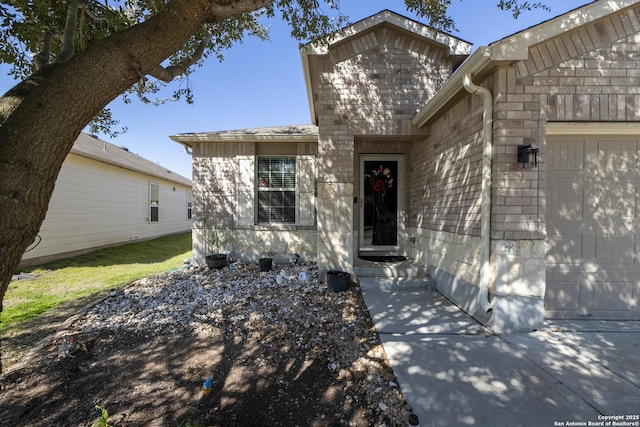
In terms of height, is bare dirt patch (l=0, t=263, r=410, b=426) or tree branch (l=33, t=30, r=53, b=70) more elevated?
tree branch (l=33, t=30, r=53, b=70)

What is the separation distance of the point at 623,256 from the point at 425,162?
10.1 ft

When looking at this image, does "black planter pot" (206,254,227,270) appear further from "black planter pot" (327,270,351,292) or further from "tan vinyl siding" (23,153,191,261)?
"tan vinyl siding" (23,153,191,261)

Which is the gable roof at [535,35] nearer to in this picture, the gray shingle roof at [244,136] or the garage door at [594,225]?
the garage door at [594,225]

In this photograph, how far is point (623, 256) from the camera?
374cm

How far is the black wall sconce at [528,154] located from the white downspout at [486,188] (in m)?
0.33

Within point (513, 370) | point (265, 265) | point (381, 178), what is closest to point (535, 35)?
point (381, 178)

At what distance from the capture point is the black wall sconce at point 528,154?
3.30 metres

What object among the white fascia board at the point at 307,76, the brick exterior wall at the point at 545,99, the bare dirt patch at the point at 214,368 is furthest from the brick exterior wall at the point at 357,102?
the brick exterior wall at the point at 545,99

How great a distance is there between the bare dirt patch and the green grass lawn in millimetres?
975

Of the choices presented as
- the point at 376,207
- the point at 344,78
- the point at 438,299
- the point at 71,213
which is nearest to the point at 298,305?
the point at 438,299

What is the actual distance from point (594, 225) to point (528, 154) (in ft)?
5.14

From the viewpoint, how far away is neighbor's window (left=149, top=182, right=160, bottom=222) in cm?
1302

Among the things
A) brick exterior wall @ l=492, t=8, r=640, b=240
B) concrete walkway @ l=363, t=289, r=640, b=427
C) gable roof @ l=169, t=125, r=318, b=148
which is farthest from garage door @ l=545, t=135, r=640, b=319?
gable roof @ l=169, t=125, r=318, b=148

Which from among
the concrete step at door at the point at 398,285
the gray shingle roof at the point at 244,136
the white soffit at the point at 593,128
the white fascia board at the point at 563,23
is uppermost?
the white fascia board at the point at 563,23
